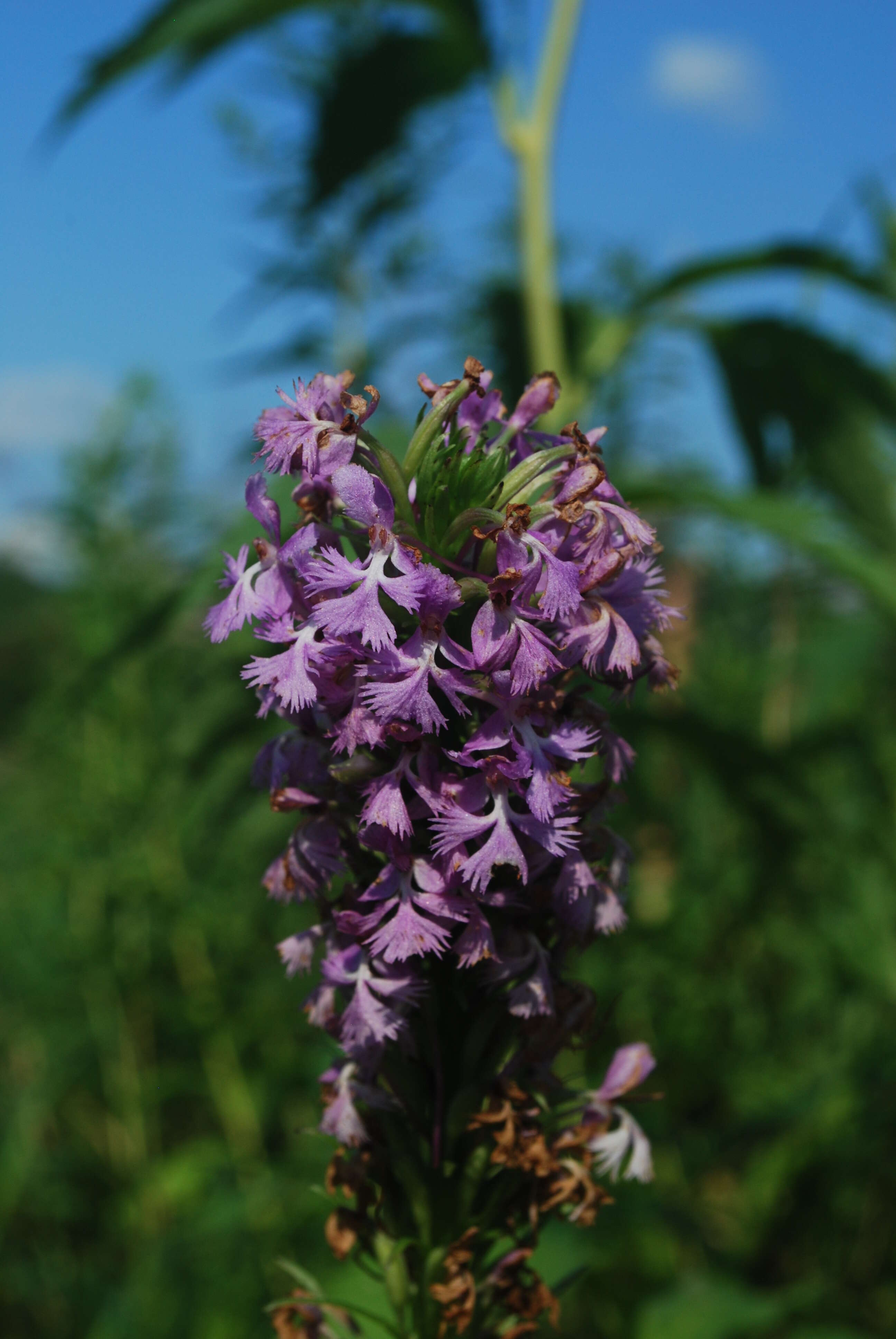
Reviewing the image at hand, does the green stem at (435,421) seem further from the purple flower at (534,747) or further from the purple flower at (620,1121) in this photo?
the purple flower at (620,1121)

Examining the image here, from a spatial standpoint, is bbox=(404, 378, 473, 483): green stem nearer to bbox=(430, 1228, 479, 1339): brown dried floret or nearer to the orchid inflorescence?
the orchid inflorescence

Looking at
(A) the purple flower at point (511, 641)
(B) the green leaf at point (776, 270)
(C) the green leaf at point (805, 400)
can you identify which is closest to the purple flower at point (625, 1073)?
(A) the purple flower at point (511, 641)

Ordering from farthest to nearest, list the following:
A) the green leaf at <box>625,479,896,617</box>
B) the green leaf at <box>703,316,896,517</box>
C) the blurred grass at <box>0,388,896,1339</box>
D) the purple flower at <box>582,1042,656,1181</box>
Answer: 1. the blurred grass at <box>0,388,896,1339</box>
2. the green leaf at <box>703,316,896,517</box>
3. the green leaf at <box>625,479,896,617</box>
4. the purple flower at <box>582,1042,656,1181</box>

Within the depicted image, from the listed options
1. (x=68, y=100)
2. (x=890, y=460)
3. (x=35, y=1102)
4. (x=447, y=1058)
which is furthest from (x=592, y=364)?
(x=35, y=1102)

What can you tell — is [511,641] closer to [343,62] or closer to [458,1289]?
[458,1289]

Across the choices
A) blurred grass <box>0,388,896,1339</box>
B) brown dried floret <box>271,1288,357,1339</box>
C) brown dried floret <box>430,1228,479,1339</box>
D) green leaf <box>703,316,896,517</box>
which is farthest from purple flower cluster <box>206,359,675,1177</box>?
green leaf <box>703,316,896,517</box>

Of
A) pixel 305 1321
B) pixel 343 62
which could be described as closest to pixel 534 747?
pixel 305 1321
